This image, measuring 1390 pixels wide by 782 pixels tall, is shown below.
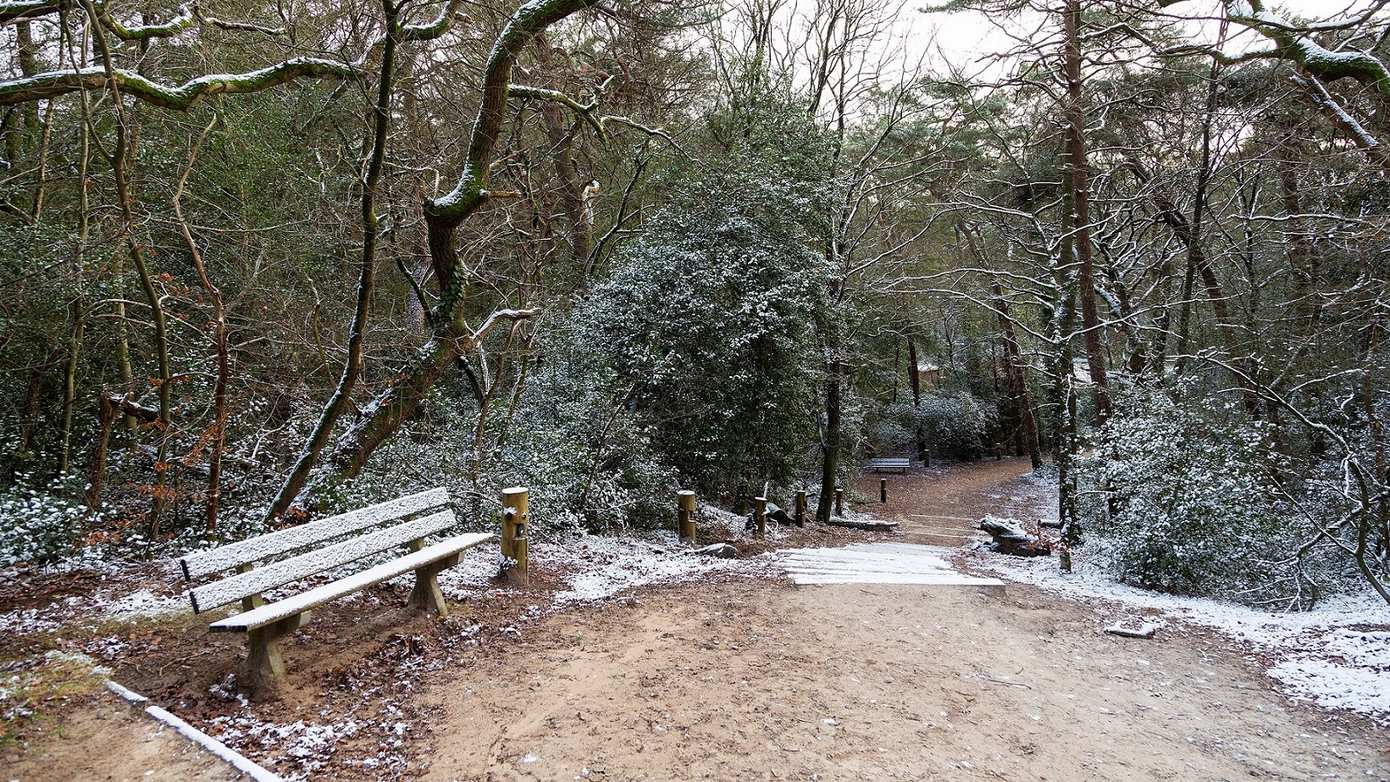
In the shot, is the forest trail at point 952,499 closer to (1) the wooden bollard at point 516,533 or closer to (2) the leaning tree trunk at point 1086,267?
(2) the leaning tree trunk at point 1086,267

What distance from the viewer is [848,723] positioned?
3393 mm

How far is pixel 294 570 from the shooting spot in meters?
3.74

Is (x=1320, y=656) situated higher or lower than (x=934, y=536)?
higher

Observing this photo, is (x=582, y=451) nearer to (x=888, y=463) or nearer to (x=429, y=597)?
(x=429, y=597)

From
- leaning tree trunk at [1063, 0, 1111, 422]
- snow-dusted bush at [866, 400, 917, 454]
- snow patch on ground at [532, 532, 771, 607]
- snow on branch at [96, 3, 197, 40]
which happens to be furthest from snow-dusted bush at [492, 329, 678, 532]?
snow-dusted bush at [866, 400, 917, 454]

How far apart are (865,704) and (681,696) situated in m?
0.99

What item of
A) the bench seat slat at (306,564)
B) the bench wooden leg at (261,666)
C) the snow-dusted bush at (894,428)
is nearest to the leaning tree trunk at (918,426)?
the snow-dusted bush at (894,428)

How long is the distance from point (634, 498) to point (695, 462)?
176 cm

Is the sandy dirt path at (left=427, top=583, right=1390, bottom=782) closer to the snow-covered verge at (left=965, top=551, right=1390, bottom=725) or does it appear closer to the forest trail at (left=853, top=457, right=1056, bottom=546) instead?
the snow-covered verge at (left=965, top=551, right=1390, bottom=725)

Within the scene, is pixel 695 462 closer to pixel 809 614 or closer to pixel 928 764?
pixel 809 614

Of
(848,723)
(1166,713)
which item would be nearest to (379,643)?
(848,723)

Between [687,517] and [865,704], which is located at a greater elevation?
[687,517]

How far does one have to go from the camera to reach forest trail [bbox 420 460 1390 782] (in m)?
3.03

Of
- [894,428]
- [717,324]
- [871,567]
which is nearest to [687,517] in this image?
[871,567]
